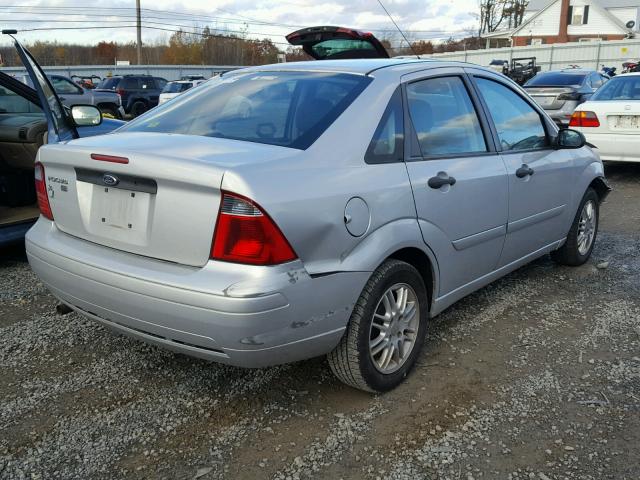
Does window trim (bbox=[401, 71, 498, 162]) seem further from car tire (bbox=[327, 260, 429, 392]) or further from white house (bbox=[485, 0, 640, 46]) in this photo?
white house (bbox=[485, 0, 640, 46])

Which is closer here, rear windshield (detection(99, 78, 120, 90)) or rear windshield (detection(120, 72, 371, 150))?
rear windshield (detection(120, 72, 371, 150))

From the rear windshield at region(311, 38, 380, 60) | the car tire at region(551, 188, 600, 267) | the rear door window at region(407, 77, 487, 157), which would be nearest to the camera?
the rear door window at region(407, 77, 487, 157)

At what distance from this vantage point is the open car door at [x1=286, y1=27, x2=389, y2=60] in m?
5.00

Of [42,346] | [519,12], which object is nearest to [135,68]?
[42,346]

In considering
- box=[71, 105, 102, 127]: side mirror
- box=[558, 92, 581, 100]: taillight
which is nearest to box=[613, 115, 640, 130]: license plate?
box=[558, 92, 581, 100]: taillight

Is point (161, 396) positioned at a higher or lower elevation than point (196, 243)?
lower

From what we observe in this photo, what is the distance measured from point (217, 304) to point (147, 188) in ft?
1.89

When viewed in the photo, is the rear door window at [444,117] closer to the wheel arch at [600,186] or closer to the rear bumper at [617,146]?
the wheel arch at [600,186]

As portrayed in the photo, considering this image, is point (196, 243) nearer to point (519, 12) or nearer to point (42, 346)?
point (42, 346)

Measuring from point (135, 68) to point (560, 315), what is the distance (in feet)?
123

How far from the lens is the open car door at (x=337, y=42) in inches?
197

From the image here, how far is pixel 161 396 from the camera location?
2912 millimetres

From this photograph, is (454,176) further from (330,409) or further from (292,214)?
(330,409)

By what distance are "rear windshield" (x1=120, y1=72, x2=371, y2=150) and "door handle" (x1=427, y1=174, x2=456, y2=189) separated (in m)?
0.57
